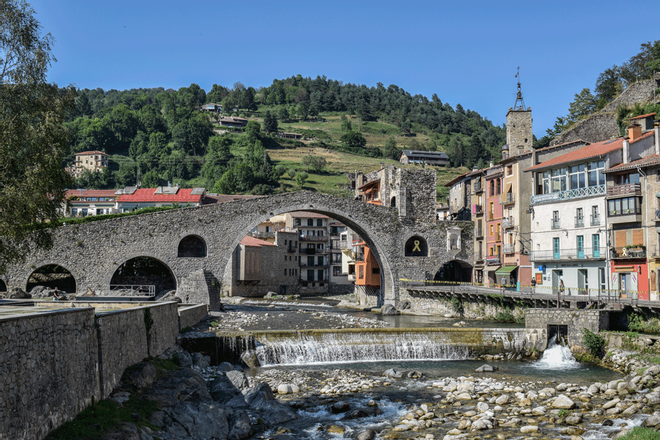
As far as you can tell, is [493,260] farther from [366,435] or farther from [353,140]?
[353,140]

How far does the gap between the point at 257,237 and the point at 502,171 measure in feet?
142

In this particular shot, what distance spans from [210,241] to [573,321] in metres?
29.1

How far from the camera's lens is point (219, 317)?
36.6m

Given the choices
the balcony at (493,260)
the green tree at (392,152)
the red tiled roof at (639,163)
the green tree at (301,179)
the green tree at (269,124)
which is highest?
the green tree at (269,124)

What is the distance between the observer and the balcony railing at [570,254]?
3478cm

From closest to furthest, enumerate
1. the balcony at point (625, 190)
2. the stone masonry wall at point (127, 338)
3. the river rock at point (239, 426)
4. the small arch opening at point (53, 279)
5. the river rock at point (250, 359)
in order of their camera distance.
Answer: the stone masonry wall at point (127, 338), the river rock at point (239, 426), the river rock at point (250, 359), the balcony at point (625, 190), the small arch opening at point (53, 279)

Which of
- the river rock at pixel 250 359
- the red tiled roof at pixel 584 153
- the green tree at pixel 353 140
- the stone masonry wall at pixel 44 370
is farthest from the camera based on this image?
the green tree at pixel 353 140

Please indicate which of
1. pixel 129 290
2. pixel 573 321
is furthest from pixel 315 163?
pixel 573 321

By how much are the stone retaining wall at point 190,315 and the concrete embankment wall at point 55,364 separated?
10.8 meters

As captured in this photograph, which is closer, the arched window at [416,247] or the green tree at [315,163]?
the arched window at [416,247]

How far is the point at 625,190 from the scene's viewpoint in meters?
33.0

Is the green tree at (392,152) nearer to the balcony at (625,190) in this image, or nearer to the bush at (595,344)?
the balcony at (625,190)

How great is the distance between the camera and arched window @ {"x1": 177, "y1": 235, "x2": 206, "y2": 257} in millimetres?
50406

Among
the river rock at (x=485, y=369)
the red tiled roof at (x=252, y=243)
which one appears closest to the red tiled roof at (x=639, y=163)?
the river rock at (x=485, y=369)
